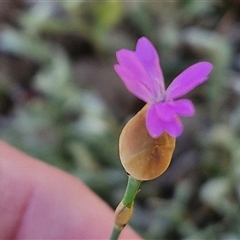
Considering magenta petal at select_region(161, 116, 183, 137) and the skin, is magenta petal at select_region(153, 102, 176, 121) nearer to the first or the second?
magenta petal at select_region(161, 116, 183, 137)

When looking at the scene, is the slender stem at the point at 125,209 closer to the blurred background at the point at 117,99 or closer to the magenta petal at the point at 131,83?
the magenta petal at the point at 131,83

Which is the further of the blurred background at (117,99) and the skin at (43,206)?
the blurred background at (117,99)

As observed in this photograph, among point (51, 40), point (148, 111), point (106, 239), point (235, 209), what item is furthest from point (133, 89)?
point (51, 40)

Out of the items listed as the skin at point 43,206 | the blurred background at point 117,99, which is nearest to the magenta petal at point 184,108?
the skin at point 43,206

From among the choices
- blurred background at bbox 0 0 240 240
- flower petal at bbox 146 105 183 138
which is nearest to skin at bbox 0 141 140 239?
blurred background at bbox 0 0 240 240

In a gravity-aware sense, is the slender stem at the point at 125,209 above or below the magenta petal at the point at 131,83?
below

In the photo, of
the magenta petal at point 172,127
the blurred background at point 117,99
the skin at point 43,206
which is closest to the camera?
the magenta petal at point 172,127

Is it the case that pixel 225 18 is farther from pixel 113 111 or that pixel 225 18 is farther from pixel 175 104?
pixel 175 104

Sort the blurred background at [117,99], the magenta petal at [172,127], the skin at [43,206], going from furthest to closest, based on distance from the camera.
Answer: the blurred background at [117,99]
the skin at [43,206]
the magenta petal at [172,127]
